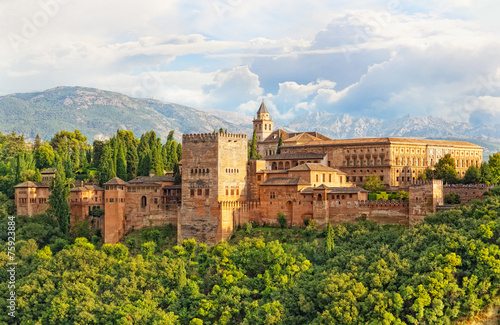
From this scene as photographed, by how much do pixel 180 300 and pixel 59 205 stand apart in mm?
21492

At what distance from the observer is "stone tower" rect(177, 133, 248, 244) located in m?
60.0

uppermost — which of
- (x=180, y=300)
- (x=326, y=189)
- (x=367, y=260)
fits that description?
(x=326, y=189)

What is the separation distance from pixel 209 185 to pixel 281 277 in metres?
13.3

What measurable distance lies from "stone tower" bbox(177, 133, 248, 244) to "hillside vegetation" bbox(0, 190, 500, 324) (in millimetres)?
1726

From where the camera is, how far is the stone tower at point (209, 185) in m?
60.0

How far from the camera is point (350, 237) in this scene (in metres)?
55.5

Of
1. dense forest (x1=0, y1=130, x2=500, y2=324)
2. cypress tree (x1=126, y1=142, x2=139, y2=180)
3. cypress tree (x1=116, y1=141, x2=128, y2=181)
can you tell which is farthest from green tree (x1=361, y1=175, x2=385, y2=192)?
cypress tree (x1=116, y1=141, x2=128, y2=181)

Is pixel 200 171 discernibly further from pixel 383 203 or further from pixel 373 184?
pixel 373 184

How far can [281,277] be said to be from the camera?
1998 inches

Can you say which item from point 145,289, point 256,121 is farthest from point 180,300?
point 256,121

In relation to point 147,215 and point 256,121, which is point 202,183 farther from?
point 256,121

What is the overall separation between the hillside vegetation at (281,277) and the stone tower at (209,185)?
173 cm

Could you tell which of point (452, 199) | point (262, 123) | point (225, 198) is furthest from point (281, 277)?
point (262, 123)

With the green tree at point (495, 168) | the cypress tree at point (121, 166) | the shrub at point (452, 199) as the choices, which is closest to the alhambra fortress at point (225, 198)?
the shrub at point (452, 199)
